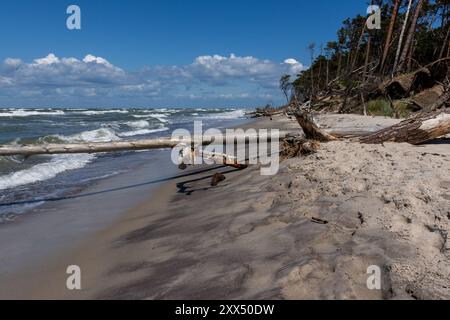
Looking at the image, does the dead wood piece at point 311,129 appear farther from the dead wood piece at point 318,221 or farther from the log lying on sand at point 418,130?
the dead wood piece at point 318,221

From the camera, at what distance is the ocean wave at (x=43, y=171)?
7.63 m

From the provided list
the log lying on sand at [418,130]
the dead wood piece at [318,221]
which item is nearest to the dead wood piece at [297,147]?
the log lying on sand at [418,130]

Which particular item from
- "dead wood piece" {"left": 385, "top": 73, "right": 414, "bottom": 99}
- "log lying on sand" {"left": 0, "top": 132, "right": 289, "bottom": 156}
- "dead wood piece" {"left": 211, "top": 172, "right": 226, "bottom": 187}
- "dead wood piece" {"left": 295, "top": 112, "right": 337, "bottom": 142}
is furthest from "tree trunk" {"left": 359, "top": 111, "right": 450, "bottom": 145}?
"dead wood piece" {"left": 385, "top": 73, "right": 414, "bottom": 99}

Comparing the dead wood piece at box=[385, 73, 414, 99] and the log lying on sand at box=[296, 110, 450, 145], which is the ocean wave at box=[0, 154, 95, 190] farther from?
the dead wood piece at box=[385, 73, 414, 99]

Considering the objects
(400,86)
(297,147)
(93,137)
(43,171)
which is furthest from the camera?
(93,137)

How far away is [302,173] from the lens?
504cm

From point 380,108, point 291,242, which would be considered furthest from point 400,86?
point 291,242

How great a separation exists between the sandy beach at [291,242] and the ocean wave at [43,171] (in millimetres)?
3812

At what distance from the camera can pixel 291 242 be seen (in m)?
3.12

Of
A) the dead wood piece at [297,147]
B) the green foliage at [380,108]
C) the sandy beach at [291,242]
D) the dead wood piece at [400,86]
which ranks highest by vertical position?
the dead wood piece at [400,86]

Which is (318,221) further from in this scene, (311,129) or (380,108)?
(380,108)

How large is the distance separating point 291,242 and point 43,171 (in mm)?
7559
